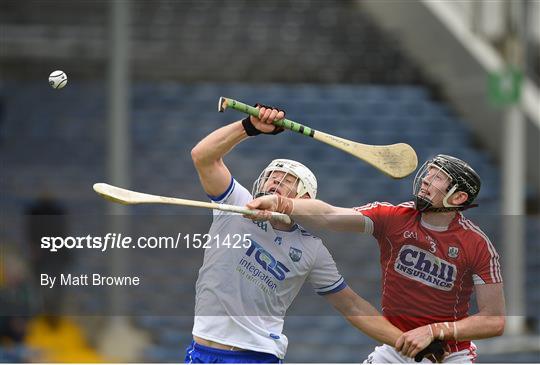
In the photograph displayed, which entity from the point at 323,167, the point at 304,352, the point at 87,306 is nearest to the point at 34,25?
the point at 323,167

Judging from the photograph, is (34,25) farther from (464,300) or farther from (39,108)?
(464,300)

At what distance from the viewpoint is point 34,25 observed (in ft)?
39.2

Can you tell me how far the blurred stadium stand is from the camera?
34.0ft

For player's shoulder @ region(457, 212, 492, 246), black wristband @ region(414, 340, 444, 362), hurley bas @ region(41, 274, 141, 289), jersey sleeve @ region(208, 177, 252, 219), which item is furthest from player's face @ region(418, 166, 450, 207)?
hurley bas @ region(41, 274, 141, 289)

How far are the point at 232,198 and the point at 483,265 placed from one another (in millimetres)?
912

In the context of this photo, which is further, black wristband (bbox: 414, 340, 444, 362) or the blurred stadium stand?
the blurred stadium stand

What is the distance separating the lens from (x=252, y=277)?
4.45m

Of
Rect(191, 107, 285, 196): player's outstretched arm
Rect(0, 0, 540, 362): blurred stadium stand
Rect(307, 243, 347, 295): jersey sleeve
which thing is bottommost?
Rect(307, 243, 347, 295): jersey sleeve

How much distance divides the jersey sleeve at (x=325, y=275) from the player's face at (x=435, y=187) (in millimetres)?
419

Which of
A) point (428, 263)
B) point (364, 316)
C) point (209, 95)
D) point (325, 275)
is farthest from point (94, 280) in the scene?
point (209, 95)

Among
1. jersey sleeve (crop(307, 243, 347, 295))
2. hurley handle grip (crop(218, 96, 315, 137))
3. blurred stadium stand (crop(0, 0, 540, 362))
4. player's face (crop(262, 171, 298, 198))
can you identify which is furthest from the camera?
blurred stadium stand (crop(0, 0, 540, 362))

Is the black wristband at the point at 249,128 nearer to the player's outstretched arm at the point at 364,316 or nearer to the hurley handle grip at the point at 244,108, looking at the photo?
the hurley handle grip at the point at 244,108

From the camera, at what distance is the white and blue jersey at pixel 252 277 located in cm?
444

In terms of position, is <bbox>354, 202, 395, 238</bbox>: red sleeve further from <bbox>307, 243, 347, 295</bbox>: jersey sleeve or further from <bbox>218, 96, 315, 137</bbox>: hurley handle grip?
<bbox>218, 96, 315, 137</bbox>: hurley handle grip
